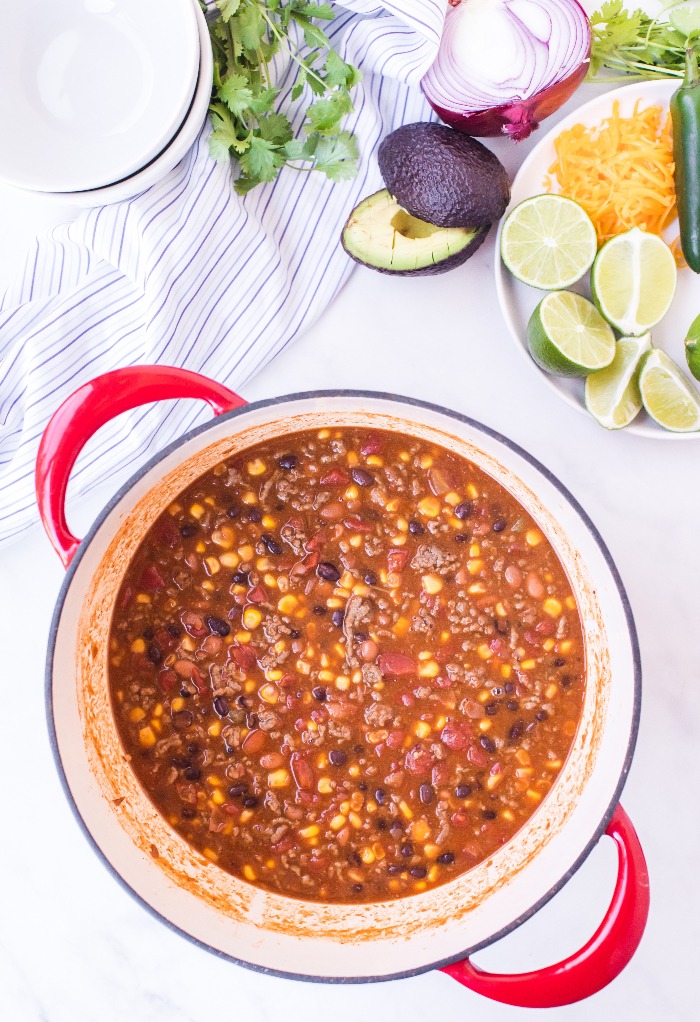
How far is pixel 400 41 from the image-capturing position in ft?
6.97

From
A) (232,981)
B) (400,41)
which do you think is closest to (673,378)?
(400,41)

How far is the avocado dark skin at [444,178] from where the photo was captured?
6.64 ft

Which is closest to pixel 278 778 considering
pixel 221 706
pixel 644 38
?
pixel 221 706

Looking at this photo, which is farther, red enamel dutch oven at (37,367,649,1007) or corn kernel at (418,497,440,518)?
corn kernel at (418,497,440,518)

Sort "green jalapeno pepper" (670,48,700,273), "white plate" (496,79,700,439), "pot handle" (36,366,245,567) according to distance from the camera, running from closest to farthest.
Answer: "pot handle" (36,366,245,567)
"green jalapeno pepper" (670,48,700,273)
"white plate" (496,79,700,439)

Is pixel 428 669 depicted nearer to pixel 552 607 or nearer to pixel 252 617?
pixel 552 607

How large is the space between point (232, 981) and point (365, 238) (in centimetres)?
211

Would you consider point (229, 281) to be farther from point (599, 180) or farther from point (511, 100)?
point (599, 180)

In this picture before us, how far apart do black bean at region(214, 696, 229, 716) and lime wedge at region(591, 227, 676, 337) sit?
4.71 feet

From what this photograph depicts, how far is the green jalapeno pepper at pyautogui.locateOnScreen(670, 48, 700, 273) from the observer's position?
81.8 inches

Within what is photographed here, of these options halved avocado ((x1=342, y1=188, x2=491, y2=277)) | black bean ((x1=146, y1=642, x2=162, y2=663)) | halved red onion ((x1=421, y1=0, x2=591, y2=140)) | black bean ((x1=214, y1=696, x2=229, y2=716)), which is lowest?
black bean ((x1=214, y1=696, x2=229, y2=716))

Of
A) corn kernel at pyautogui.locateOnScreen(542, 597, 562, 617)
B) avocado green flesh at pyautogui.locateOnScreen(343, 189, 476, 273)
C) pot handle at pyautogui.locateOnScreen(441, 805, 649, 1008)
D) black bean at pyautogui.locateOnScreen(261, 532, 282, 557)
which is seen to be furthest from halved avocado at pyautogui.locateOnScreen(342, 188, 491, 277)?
pot handle at pyautogui.locateOnScreen(441, 805, 649, 1008)

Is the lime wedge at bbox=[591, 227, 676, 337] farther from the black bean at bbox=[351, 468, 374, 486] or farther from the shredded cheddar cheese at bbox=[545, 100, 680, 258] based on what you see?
the black bean at bbox=[351, 468, 374, 486]

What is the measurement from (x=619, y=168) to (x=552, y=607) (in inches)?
46.0
